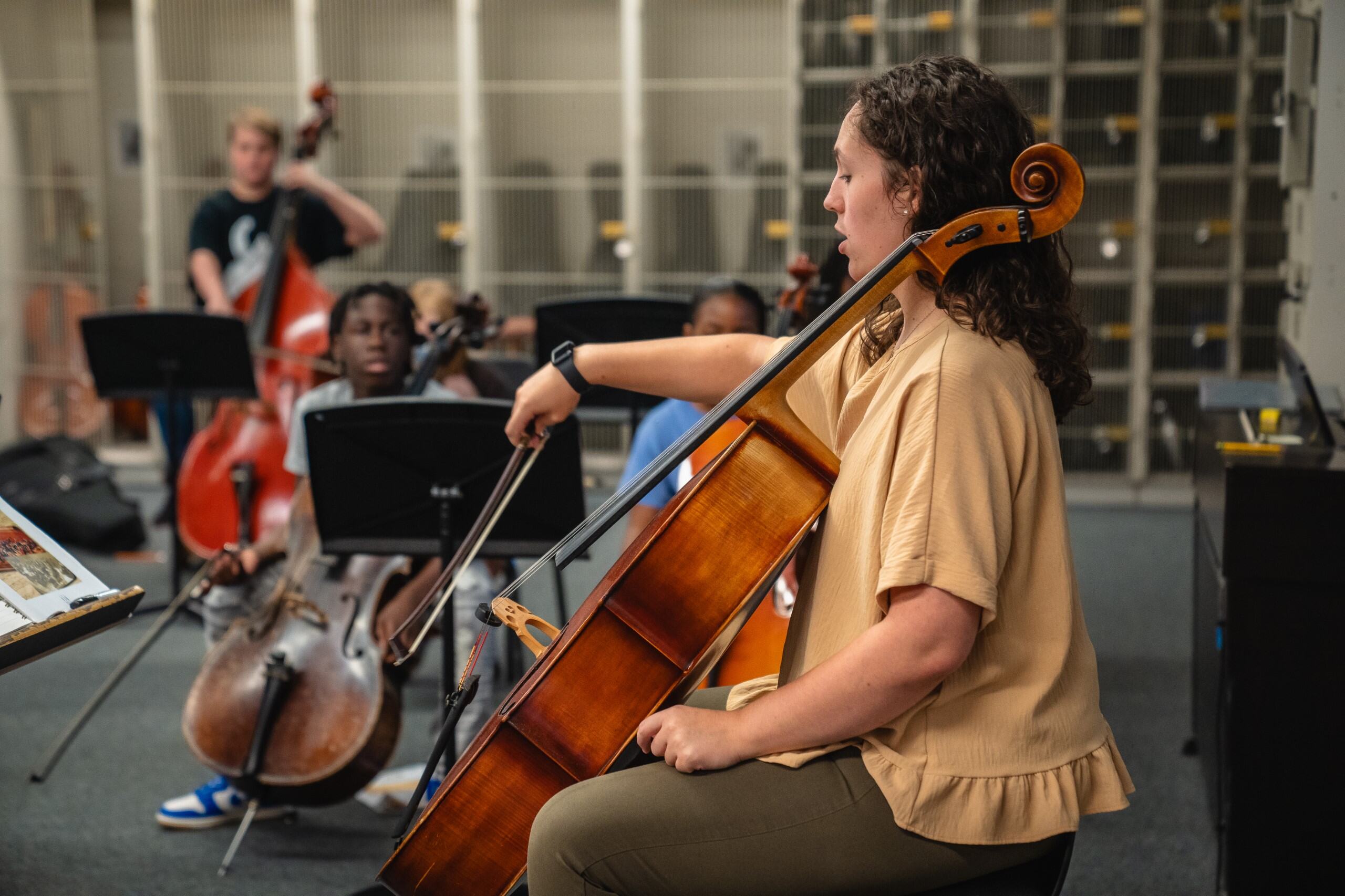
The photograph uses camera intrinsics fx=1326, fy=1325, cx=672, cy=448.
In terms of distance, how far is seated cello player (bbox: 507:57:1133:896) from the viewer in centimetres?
115

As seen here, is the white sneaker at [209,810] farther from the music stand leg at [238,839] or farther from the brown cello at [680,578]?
the brown cello at [680,578]

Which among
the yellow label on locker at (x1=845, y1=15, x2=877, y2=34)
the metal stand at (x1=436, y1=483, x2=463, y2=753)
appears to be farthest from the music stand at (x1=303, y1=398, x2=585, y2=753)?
the yellow label on locker at (x1=845, y1=15, x2=877, y2=34)

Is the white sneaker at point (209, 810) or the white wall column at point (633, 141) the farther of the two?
the white wall column at point (633, 141)

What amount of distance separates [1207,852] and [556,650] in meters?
1.75

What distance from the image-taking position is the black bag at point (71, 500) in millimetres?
4984

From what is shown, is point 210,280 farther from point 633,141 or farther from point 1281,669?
point 1281,669

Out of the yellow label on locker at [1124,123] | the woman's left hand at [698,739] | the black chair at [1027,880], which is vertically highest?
the yellow label on locker at [1124,123]

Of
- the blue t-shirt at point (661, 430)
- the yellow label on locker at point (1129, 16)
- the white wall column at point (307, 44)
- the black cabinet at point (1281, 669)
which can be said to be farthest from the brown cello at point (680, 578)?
the white wall column at point (307, 44)

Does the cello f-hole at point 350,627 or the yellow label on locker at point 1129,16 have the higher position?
the yellow label on locker at point 1129,16

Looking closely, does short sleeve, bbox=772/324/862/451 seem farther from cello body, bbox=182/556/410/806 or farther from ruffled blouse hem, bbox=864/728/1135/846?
cello body, bbox=182/556/410/806

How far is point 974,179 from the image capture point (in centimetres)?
121

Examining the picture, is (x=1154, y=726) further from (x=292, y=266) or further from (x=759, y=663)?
(x=292, y=266)

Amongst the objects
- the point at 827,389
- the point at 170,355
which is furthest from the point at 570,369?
the point at 170,355

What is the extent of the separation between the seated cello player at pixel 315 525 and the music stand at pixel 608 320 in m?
0.39
